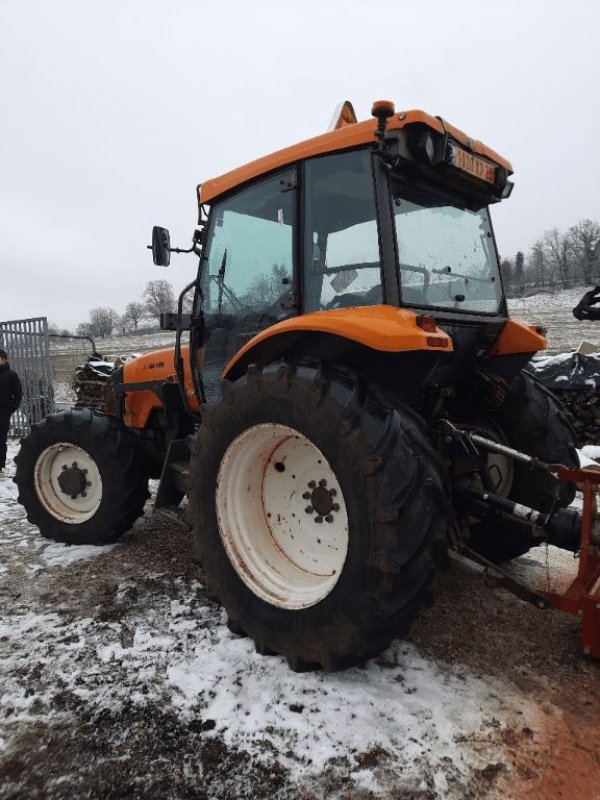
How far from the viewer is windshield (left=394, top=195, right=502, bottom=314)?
269 cm

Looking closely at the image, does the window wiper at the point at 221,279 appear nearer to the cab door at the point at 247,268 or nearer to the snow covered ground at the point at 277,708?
the cab door at the point at 247,268

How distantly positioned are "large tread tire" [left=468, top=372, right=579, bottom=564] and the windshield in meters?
0.60

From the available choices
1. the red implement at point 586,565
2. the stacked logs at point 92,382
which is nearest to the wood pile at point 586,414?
the red implement at point 586,565

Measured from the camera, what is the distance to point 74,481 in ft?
13.8

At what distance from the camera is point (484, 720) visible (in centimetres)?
217

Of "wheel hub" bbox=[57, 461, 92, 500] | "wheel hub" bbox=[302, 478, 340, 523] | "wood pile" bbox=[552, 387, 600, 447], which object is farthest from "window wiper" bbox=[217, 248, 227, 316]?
"wood pile" bbox=[552, 387, 600, 447]

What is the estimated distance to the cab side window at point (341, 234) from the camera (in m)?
2.62

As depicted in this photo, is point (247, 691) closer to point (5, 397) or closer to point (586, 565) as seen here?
point (586, 565)

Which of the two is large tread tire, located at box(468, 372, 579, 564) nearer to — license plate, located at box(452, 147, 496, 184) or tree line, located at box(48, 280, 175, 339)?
license plate, located at box(452, 147, 496, 184)

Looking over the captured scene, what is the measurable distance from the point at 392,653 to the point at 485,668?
42 cm

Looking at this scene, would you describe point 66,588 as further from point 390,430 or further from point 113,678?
point 390,430

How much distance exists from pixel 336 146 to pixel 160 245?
147 centimetres

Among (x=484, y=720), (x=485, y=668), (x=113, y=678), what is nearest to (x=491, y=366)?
(x=485, y=668)

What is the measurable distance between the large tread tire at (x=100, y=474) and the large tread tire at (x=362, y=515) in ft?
Result: 6.22
